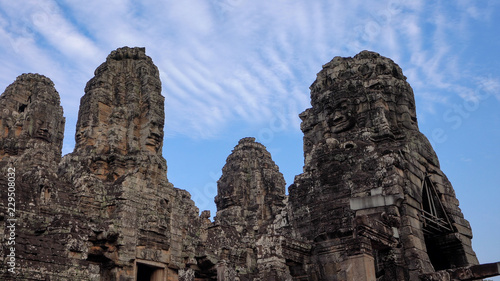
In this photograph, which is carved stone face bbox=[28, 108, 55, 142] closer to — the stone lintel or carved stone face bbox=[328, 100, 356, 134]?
carved stone face bbox=[328, 100, 356, 134]

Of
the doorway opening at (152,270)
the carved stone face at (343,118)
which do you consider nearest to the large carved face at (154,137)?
the doorway opening at (152,270)

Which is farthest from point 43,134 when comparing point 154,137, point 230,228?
point 230,228

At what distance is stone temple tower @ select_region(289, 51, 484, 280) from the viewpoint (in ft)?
43.0

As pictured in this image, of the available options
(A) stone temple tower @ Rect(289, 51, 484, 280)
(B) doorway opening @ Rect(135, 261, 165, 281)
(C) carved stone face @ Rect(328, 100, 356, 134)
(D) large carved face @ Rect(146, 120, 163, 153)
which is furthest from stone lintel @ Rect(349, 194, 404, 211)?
(D) large carved face @ Rect(146, 120, 163, 153)

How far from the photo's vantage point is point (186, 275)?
20.8m

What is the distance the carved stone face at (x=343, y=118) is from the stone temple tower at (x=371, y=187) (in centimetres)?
4

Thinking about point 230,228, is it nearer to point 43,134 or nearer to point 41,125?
point 43,134

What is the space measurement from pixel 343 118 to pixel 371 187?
147 inches

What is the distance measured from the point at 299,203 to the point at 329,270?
282 centimetres

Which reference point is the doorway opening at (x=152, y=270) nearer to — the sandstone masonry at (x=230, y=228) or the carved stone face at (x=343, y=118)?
the sandstone masonry at (x=230, y=228)

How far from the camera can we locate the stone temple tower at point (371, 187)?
13109mm

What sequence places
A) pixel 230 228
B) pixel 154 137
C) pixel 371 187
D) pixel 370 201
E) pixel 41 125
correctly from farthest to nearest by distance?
pixel 230 228, pixel 41 125, pixel 154 137, pixel 371 187, pixel 370 201

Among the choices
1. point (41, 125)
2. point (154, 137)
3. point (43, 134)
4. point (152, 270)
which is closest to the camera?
point (152, 270)

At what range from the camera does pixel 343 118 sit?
17.7 m
